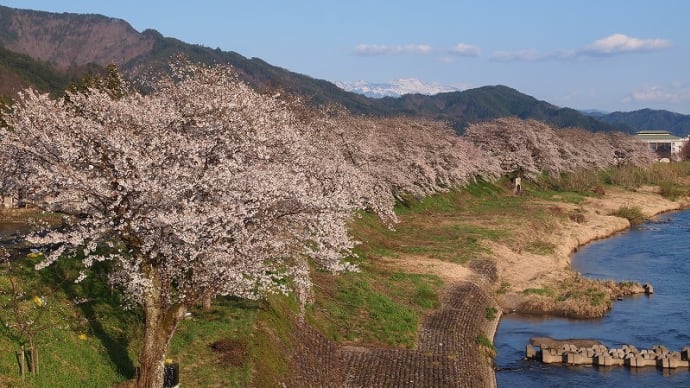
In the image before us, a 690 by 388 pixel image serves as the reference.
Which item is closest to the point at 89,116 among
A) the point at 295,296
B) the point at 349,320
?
the point at 295,296

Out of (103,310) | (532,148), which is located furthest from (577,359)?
(532,148)

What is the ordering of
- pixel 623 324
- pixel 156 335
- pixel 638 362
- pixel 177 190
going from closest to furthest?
pixel 177 190 < pixel 156 335 < pixel 638 362 < pixel 623 324

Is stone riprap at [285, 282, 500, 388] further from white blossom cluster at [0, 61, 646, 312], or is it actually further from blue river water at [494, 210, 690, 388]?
white blossom cluster at [0, 61, 646, 312]

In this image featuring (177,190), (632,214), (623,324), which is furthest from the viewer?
(632,214)

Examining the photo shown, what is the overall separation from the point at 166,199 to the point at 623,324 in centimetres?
2733

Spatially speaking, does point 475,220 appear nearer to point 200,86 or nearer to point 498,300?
point 498,300

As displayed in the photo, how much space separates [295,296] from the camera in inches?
1111

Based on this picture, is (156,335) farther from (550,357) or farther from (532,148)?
(532,148)

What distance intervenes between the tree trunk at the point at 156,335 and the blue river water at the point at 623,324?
15.2 metres

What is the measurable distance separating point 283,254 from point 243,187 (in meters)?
2.71

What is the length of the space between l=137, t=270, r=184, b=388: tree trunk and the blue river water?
15150 mm

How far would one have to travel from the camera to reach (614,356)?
29.9 metres

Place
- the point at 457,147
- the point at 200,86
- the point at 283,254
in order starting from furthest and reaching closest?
the point at 457,147 < the point at 200,86 < the point at 283,254

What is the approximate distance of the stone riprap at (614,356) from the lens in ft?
96.6
